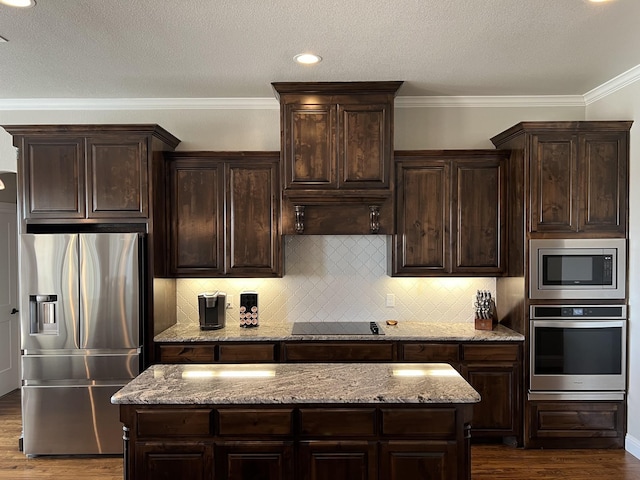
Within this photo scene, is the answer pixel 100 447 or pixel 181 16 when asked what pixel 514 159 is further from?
pixel 100 447

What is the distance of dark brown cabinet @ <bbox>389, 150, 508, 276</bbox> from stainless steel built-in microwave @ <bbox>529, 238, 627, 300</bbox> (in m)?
0.39

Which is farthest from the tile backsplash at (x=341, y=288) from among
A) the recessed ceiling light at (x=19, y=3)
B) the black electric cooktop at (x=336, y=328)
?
the recessed ceiling light at (x=19, y=3)

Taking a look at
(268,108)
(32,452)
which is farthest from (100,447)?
(268,108)

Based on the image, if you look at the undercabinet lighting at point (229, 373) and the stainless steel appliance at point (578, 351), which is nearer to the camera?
the undercabinet lighting at point (229, 373)

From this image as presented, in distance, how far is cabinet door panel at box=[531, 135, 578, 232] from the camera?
12.3ft

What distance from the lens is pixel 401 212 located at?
4.12 m

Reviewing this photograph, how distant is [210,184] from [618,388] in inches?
141

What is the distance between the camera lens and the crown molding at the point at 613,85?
3.64m

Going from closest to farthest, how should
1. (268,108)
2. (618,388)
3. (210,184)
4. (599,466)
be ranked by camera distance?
(599,466) → (618,388) → (210,184) → (268,108)

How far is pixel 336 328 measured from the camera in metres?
4.13

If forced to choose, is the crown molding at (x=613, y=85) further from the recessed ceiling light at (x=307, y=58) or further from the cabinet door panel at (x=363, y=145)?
the recessed ceiling light at (x=307, y=58)

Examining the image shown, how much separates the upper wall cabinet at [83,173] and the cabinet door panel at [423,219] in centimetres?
206

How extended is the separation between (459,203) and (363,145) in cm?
95

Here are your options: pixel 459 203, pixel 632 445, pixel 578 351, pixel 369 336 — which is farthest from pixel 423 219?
pixel 632 445
